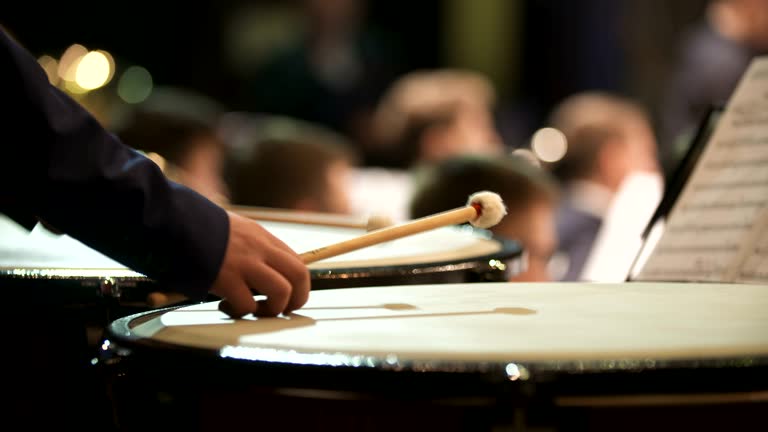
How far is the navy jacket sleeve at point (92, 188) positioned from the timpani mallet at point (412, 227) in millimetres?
197

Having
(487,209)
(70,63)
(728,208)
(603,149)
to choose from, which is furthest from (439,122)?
(487,209)

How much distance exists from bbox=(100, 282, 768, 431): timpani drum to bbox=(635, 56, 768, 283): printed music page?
427 mm

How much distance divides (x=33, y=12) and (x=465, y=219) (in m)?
5.38

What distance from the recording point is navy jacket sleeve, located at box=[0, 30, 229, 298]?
3.42ft

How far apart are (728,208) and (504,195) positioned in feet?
3.85

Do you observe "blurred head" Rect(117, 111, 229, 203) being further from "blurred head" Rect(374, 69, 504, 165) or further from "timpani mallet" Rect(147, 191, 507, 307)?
"timpani mallet" Rect(147, 191, 507, 307)

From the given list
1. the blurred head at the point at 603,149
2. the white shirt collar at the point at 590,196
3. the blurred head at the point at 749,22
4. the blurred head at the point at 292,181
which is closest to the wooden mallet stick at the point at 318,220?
the blurred head at the point at 292,181

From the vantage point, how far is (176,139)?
3.54 meters

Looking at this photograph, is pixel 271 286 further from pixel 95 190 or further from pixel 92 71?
pixel 92 71

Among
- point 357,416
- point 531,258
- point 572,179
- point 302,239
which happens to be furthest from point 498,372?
point 572,179

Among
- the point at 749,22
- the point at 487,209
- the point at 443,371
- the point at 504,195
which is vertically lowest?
the point at 443,371

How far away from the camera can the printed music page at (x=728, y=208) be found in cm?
151

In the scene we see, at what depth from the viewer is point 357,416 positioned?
873mm

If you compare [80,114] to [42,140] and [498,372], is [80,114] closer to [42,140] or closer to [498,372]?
[42,140]
